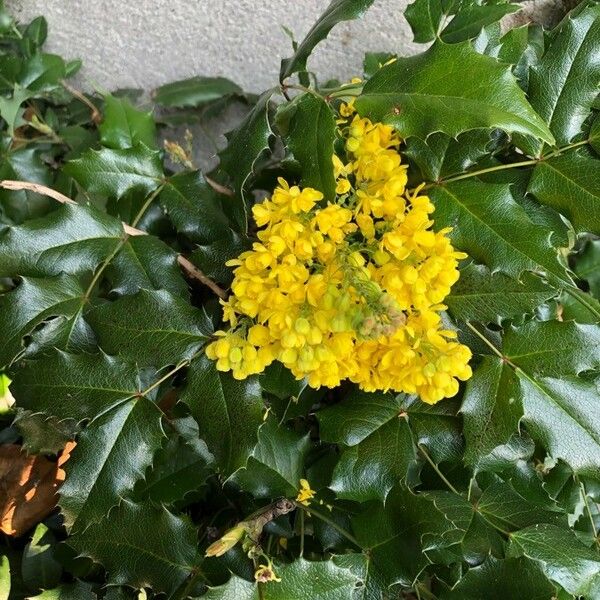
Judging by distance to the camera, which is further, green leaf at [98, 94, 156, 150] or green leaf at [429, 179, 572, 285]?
→ green leaf at [98, 94, 156, 150]

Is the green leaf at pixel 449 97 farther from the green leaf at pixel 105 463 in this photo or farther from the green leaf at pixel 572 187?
the green leaf at pixel 105 463

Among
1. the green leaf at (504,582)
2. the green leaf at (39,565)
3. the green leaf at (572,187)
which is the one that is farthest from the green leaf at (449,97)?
the green leaf at (39,565)

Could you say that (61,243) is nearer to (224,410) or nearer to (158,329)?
(158,329)

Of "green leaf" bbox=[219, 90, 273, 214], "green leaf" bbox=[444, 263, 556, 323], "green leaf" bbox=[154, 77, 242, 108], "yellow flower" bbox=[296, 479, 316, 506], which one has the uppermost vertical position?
"green leaf" bbox=[219, 90, 273, 214]

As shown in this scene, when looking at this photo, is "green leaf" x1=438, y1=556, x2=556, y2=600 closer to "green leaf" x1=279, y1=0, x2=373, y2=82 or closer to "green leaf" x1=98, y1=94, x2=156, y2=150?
"green leaf" x1=279, y1=0, x2=373, y2=82

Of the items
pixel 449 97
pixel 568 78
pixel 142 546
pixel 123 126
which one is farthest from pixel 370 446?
pixel 123 126

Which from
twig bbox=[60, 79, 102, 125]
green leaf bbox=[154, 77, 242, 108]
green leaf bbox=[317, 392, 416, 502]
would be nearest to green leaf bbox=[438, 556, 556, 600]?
→ green leaf bbox=[317, 392, 416, 502]
